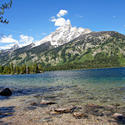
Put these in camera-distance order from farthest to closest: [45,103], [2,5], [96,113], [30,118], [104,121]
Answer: [45,103] < [2,5] < [96,113] < [30,118] < [104,121]

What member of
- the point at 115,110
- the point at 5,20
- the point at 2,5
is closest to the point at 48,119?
the point at 115,110

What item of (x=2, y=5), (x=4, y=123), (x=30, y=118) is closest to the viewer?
→ (x=4, y=123)

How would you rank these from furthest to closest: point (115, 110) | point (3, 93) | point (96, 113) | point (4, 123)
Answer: point (3, 93) < point (115, 110) < point (96, 113) < point (4, 123)

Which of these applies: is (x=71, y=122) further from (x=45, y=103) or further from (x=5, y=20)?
(x=5, y=20)

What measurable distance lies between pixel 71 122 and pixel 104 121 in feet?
10.7

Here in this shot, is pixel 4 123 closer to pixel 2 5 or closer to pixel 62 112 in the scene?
pixel 62 112

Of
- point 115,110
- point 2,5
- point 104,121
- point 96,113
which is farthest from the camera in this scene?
point 2,5

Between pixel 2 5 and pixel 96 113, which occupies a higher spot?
pixel 2 5

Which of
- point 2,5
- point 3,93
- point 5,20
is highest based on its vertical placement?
point 2,5

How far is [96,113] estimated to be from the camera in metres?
16.5

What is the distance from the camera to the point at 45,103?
22.5m

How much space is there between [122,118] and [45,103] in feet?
39.1

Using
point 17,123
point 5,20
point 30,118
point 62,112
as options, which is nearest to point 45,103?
point 62,112

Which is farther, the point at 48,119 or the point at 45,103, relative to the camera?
the point at 45,103
